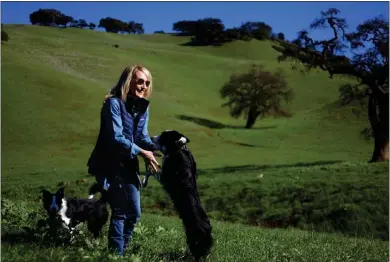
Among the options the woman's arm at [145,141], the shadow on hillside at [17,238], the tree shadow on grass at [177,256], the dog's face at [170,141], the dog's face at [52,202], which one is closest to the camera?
the shadow on hillside at [17,238]

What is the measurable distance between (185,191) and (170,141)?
76cm

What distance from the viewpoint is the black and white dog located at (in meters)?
7.12

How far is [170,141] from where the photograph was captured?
7.35 metres

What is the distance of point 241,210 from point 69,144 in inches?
1141

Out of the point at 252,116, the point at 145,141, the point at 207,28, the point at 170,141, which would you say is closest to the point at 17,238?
the point at 145,141

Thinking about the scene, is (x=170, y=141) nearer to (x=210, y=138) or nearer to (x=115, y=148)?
(x=115, y=148)

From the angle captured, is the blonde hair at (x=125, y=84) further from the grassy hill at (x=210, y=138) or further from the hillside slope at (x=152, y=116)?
the hillside slope at (x=152, y=116)

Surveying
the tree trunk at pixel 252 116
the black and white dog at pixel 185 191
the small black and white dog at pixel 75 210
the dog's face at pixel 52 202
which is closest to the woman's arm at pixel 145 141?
the black and white dog at pixel 185 191

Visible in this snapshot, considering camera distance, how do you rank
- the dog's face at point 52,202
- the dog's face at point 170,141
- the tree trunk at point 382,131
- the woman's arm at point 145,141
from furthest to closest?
1. the tree trunk at point 382,131
2. the dog's face at point 52,202
3. the woman's arm at point 145,141
4. the dog's face at point 170,141

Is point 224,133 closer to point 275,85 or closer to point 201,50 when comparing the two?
point 275,85

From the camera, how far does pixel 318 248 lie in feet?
32.0

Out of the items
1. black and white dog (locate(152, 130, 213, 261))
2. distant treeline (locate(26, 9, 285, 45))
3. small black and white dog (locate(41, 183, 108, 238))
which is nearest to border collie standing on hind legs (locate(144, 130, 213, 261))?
black and white dog (locate(152, 130, 213, 261))

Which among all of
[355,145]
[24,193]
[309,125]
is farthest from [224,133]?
[24,193]

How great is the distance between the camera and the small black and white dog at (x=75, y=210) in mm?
8570
